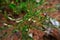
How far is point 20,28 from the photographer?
2297 millimetres

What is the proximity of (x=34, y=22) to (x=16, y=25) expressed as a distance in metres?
0.26

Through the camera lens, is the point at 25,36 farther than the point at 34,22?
No

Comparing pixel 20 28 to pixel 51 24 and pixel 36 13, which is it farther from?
pixel 51 24

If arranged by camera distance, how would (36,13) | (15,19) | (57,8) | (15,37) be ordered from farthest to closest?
(57,8) < (15,19) < (15,37) < (36,13)

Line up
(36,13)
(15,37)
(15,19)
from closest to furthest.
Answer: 1. (36,13)
2. (15,37)
3. (15,19)

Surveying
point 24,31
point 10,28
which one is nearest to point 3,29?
point 10,28

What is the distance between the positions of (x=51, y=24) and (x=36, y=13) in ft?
1.39

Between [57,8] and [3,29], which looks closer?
[3,29]

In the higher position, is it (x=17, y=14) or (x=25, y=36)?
(x=17, y=14)

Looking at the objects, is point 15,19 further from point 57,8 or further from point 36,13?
point 57,8

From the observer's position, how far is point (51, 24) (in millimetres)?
2520

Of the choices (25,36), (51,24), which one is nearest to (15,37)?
(25,36)

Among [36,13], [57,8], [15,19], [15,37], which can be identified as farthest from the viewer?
[57,8]

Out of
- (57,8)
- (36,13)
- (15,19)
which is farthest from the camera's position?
(57,8)
